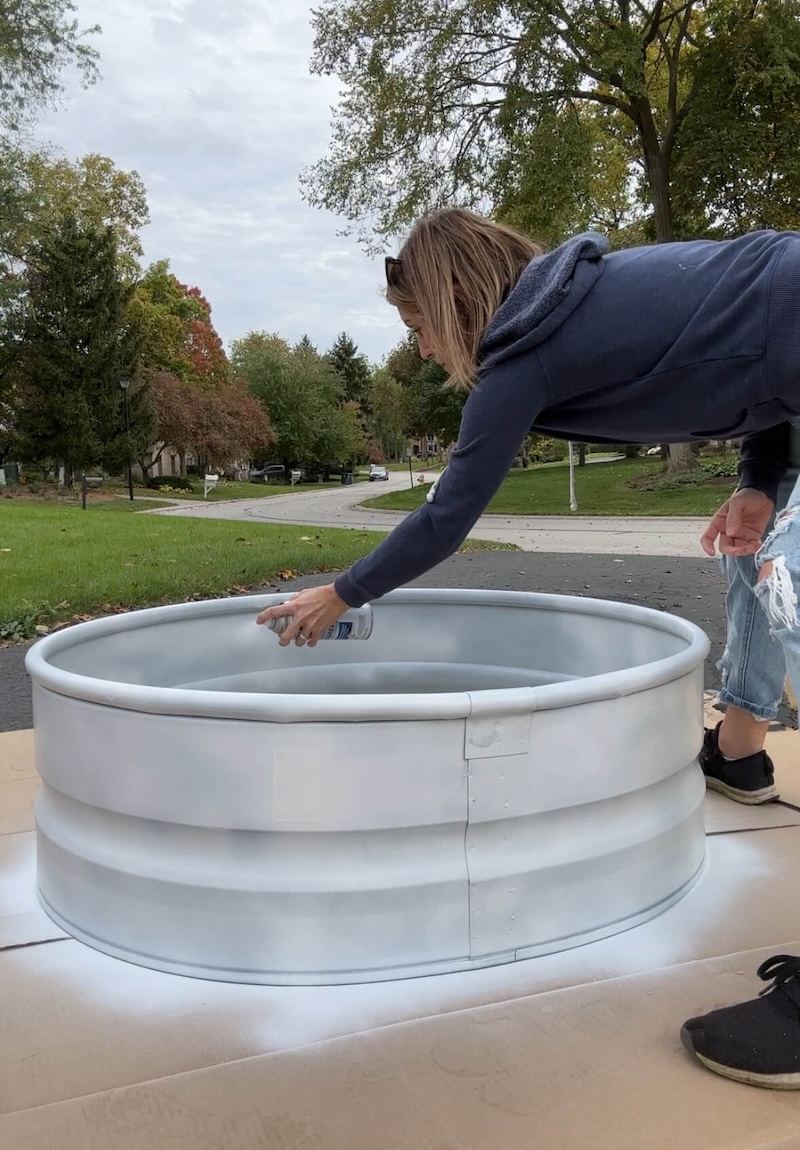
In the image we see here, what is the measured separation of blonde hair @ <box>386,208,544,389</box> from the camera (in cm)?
167

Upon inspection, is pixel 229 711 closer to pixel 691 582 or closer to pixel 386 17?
pixel 691 582

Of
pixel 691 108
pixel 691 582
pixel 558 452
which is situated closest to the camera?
pixel 691 582

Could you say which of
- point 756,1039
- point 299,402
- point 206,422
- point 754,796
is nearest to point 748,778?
point 754,796

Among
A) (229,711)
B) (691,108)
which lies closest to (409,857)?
(229,711)

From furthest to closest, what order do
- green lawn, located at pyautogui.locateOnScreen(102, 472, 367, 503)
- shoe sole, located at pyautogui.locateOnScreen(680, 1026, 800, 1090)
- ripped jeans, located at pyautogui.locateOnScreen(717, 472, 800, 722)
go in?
1. green lawn, located at pyautogui.locateOnScreen(102, 472, 367, 503)
2. ripped jeans, located at pyautogui.locateOnScreen(717, 472, 800, 722)
3. shoe sole, located at pyautogui.locateOnScreen(680, 1026, 800, 1090)

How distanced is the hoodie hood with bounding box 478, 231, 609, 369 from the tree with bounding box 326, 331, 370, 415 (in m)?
71.1

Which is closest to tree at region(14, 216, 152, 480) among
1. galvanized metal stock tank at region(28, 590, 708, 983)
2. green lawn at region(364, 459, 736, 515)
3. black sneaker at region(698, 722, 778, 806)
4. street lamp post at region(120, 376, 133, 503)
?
street lamp post at region(120, 376, 133, 503)

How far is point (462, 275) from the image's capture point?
1670 mm

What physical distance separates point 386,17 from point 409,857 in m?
18.6

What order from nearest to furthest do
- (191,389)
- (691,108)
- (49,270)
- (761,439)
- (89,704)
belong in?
(89,704) → (761,439) → (691,108) → (49,270) → (191,389)

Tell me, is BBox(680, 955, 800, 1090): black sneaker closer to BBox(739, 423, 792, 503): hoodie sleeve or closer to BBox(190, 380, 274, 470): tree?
BBox(739, 423, 792, 503): hoodie sleeve

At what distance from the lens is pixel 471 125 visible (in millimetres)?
17328

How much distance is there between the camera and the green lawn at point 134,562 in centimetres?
560

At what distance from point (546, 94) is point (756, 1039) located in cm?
1799
